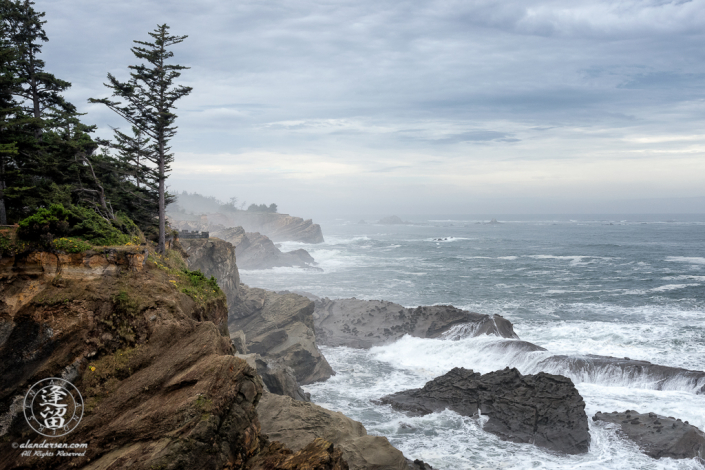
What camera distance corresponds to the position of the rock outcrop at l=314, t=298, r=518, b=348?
30.3m

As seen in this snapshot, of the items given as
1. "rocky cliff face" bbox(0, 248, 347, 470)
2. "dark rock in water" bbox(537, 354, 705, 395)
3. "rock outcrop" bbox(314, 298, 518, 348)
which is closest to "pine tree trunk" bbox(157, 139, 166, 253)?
"rocky cliff face" bbox(0, 248, 347, 470)

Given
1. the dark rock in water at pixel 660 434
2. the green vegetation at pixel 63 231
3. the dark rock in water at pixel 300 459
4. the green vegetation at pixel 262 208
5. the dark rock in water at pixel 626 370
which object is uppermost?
the green vegetation at pixel 262 208

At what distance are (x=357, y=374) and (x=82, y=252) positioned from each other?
1870 cm

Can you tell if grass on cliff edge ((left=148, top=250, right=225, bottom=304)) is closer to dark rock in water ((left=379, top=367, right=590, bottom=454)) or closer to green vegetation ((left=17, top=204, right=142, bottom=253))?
green vegetation ((left=17, top=204, right=142, bottom=253))

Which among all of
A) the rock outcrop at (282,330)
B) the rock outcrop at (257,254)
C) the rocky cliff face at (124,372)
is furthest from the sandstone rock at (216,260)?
the rock outcrop at (257,254)

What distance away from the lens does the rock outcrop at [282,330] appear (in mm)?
24031

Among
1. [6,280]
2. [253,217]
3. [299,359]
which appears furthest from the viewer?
[253,217]

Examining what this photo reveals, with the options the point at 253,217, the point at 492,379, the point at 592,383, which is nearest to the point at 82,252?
the point at 492,379

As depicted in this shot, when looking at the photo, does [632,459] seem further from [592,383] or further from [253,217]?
[253,217]

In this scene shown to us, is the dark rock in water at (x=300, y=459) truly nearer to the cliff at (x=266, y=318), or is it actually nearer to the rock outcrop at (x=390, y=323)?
the cliff at (x=266, y=318)

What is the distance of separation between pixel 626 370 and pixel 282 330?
19.9m

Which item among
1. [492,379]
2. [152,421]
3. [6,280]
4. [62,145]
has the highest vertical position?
[62,145]

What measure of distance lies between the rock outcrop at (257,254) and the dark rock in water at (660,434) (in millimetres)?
50878

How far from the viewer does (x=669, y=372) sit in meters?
21.2
